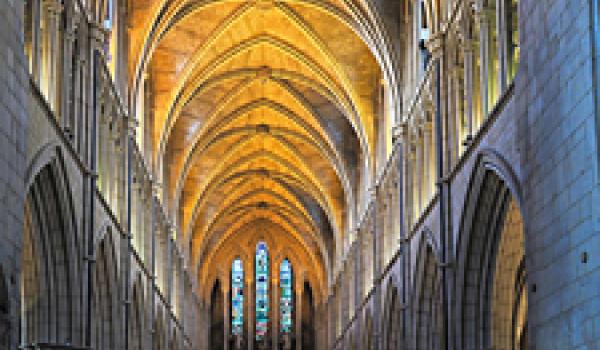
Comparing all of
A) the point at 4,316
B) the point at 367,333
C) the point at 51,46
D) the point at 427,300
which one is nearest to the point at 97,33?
the point at 51,46

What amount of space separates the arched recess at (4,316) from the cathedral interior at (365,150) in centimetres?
4

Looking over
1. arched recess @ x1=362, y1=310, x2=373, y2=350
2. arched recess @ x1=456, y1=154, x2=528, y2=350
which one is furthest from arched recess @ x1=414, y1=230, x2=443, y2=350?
arched recess @ x1=362, y1=310, x2=373, y2=350

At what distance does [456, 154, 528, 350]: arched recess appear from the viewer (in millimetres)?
23391

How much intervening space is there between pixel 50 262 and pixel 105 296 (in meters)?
7.39

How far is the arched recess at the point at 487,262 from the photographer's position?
2339 cm

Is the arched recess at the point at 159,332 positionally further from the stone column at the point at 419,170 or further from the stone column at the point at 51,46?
the stone column at the point at 51,46

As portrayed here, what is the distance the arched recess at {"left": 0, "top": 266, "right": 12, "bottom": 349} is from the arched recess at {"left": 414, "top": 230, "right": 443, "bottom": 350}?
53.2ft

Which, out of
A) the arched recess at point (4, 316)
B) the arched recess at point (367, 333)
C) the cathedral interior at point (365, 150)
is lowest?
the arched recess at point (4, 316)

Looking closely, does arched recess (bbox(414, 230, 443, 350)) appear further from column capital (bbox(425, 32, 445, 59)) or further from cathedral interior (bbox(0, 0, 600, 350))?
column capital (bbox(425, 32, 445, 59))

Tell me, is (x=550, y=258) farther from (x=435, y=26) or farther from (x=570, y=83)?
(x=435, y=26)

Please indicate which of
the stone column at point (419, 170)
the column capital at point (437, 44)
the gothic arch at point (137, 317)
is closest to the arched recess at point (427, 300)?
the stone column at point (419, 170)

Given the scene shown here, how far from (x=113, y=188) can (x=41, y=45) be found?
10.3 meters

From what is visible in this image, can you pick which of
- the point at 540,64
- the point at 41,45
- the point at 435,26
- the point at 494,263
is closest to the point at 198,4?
the point at 435,26

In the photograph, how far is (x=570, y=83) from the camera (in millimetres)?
15625
